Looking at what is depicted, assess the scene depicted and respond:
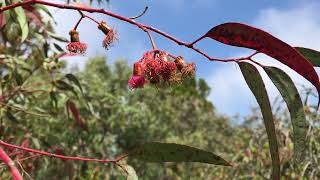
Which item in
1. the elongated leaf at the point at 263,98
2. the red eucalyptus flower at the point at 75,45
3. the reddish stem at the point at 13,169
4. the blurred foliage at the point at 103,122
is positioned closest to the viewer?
the reddish stem at the point at 13,169

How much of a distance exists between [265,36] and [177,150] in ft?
0.94

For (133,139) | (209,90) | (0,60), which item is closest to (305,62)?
(0,60)

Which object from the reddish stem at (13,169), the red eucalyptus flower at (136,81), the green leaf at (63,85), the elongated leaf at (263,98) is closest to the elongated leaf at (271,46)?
the elongated leaf at (263,98)

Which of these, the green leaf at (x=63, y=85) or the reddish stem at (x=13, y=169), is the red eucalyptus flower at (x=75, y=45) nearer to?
the reddish stem at (x=13, y=169)

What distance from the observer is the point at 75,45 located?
3.31 ft

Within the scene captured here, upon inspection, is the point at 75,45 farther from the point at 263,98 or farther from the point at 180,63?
the point at 263,98

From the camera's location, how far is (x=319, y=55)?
96 cm

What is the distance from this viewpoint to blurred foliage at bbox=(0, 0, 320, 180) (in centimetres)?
269

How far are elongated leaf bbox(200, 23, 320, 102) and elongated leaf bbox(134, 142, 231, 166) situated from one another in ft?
0.70

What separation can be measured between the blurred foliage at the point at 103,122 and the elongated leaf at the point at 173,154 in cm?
10

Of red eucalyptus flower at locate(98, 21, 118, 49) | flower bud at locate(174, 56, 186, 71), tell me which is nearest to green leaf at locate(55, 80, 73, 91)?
red eucalyptus flower at locate(98, 21, 118, 49)

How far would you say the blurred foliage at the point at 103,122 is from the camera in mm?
2694

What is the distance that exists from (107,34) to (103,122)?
5880 millimetres

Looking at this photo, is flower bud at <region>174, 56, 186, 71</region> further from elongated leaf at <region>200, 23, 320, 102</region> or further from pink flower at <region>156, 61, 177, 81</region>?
elongated leaf at <region>200, 23, 320, 102</region>
